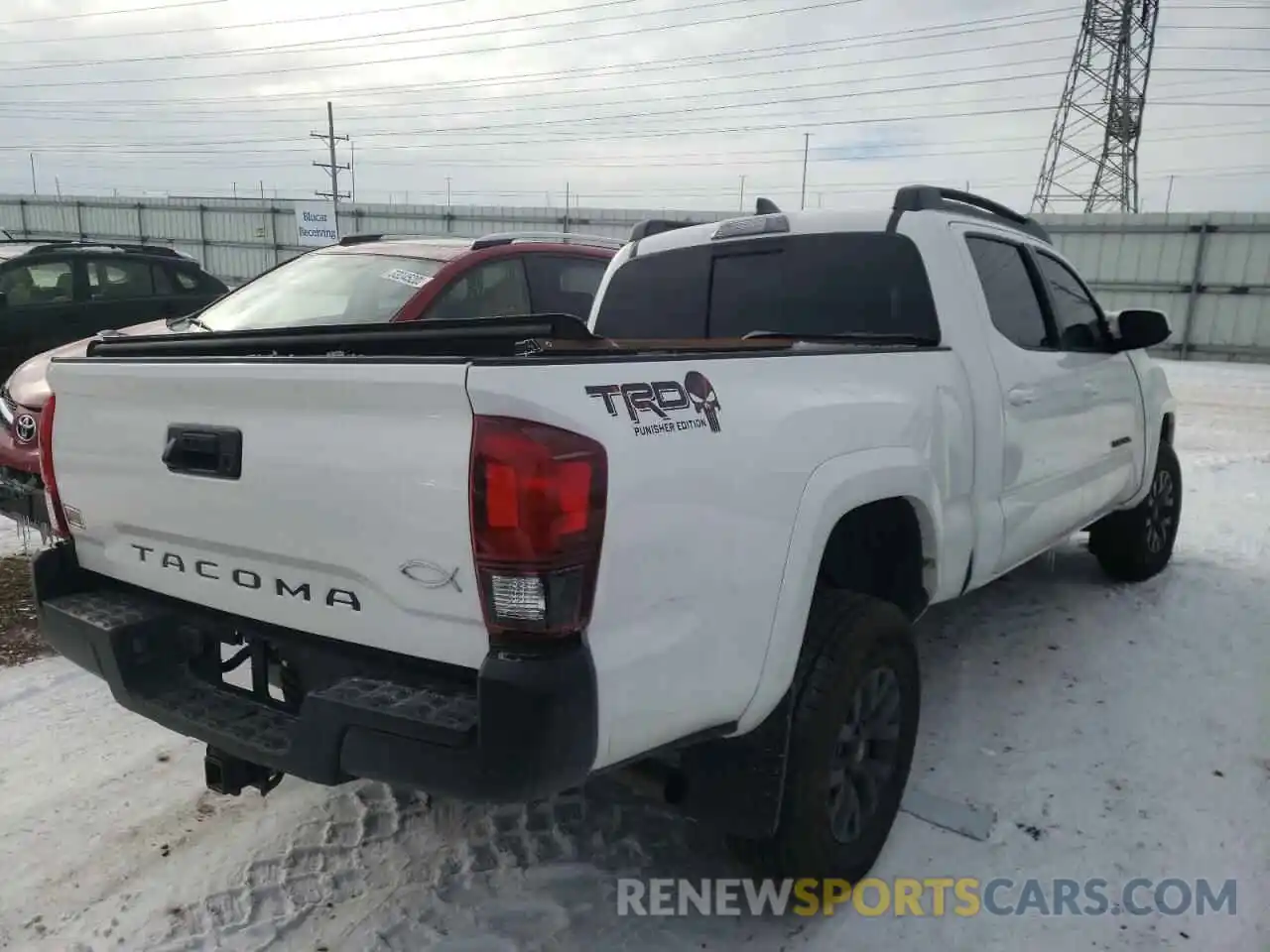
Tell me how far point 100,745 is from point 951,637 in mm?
3578

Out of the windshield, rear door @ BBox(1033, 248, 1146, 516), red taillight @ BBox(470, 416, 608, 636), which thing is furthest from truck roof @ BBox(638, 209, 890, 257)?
red taillight @ BBox(470, 416, 608, 636)

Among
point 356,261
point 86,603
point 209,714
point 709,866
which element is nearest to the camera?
point 209,714

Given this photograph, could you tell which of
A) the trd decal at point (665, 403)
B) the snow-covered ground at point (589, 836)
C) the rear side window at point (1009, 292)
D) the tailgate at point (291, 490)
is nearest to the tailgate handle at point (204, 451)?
the tailgate at point (291, 490)

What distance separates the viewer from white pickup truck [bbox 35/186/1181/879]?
5.63ft

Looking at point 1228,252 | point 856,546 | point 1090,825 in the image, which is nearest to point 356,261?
point 856,546

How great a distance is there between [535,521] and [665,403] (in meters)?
0.40

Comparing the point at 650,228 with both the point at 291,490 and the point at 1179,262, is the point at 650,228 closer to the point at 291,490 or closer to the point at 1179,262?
the point at 291,490

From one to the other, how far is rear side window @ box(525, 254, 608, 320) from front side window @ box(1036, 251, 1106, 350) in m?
2.52

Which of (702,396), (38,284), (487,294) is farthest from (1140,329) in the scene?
(38,284)

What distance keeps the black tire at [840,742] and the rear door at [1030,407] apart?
40.6 inches

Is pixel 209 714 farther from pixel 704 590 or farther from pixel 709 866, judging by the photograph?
pixel 709 866

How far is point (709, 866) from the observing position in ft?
8.75

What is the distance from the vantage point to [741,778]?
2.20 m

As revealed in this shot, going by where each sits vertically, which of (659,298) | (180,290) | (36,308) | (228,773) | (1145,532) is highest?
(659,298)
